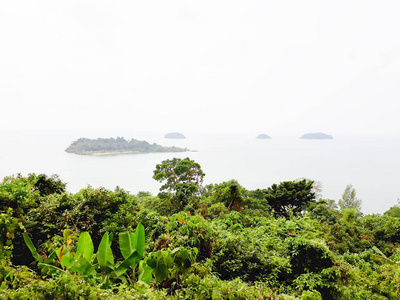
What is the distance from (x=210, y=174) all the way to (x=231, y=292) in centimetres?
5573

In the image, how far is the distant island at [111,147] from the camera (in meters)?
83.8

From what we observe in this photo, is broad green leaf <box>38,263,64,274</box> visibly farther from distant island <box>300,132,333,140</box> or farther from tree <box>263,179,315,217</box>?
distant island <box>300,132,333,140</box>

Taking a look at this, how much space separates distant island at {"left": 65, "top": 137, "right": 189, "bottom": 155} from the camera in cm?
8375

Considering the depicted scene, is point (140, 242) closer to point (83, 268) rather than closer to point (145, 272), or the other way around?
point (145, 272)

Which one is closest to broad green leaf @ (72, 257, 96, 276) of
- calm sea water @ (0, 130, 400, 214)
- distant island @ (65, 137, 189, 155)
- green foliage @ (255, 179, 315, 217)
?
green foliage @ (255, 179, 315, 217)

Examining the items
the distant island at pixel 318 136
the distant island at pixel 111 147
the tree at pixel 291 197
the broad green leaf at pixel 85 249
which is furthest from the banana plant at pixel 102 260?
the distant island at pixel 318 136

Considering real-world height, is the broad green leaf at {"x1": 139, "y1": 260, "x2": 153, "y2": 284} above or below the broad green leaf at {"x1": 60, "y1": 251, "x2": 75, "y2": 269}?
below

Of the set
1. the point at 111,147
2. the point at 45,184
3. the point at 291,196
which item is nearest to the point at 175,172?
the point at 291,196

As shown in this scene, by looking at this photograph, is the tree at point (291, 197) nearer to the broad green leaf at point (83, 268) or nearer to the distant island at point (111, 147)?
the broad green leaf at point (83, 268)

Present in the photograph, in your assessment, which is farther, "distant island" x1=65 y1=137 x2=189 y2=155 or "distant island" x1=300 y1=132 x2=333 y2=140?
"distant island" x1=300 y1=132 x2=333 y2=140

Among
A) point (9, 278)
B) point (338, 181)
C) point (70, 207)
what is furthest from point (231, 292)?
point (338, 181)

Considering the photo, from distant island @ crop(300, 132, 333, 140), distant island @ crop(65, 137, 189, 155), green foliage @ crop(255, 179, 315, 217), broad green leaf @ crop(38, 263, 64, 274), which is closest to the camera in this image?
broad green leaf @ crop(38, 263, 64, 274)

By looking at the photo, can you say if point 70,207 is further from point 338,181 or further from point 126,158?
point 126,158

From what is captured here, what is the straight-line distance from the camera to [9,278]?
207cm
